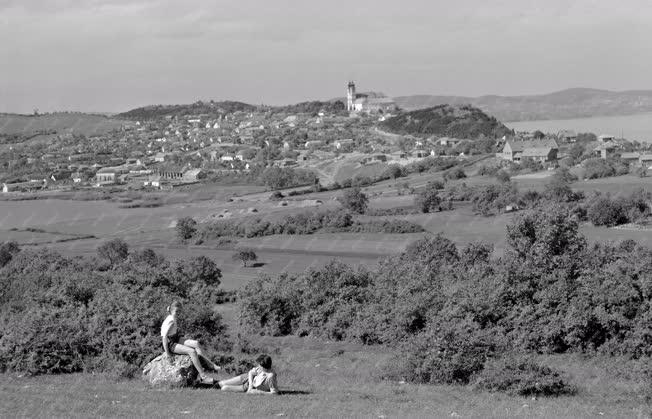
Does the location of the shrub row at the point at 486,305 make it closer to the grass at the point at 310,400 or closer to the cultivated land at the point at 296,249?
the cultivated land at the point at 296,249

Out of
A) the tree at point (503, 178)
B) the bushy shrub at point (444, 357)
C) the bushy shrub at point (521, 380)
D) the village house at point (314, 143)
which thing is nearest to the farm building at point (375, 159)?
the village house at point (314, 143)

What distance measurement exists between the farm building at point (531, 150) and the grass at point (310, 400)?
85.7 metres

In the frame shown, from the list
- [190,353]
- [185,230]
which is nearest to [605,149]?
[185,230]

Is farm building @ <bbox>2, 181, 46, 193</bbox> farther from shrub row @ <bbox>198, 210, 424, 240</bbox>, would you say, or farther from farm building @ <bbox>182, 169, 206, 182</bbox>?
shrub row @ <bbox>198, 210, 424, 240</bbox>

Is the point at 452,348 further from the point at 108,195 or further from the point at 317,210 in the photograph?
the point at 108,195

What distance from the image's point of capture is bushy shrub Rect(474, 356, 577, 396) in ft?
46.0

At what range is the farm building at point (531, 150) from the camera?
100m

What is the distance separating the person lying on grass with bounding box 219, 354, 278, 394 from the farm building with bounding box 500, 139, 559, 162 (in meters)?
89.0

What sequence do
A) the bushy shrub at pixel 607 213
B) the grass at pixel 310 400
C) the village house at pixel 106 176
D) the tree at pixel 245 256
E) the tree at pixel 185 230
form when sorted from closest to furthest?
the grass at pixel 310 400 → the tree at pixel 245 256 → the bushy shrub at pixel 607 213 → the tree at pixel 185 230 → the village house at pixel 106 176

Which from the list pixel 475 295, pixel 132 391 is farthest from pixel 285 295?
pixel 132 391

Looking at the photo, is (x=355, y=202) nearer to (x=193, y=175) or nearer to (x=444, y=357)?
(x=444, y=357)

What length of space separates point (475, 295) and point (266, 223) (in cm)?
4054

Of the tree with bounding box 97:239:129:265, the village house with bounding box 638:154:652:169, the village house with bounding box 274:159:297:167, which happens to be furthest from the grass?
the village house with bounding box 274:159:297:167

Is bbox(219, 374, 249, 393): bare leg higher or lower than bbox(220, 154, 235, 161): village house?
higher
